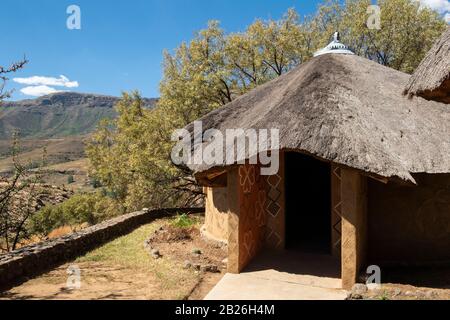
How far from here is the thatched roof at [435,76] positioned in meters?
4.79

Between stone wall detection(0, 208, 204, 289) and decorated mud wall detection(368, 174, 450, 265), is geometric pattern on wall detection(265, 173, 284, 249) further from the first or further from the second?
stone wall detection(0, 208, 204, 289)

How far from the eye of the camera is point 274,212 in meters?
8.48

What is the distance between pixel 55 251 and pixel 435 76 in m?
8.03

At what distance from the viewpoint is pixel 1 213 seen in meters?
9.94

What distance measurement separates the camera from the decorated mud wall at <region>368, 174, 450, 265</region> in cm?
761

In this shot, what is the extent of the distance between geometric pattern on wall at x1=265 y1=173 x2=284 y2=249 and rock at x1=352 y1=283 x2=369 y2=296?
2426mm

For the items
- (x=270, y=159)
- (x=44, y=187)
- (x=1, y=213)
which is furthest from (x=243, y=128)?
(x=44, y=187)

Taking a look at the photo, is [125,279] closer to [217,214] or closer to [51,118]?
[217,214]

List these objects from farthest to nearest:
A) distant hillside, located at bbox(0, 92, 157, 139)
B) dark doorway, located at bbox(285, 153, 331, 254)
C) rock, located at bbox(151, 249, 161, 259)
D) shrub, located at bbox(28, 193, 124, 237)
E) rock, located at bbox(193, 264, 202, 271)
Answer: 1. distant hillside, located at bbox(0, 92, 157, 139)
2. shrub, located at bbox(28, 193, 124, 237)
3. dark doorway, located at bbox(285, 153, 331, 254)
4. rock, located at bbox(151, 249, 161, 259)
5. rock, located at bbox(193, 264, 202, 271)

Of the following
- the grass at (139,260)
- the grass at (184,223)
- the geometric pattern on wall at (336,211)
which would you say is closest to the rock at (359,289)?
the geometric pattern on wall at (336,211)

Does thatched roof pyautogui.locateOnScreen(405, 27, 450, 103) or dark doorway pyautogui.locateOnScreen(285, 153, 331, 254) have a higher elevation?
thatched roof pyautogui.locateOnScreen(405, 27, 450, 103)

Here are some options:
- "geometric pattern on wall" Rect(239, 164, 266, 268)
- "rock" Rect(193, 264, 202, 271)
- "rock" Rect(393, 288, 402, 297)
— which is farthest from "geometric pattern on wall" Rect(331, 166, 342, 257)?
Result: "rock" Rect(193, 264, 202, 271)

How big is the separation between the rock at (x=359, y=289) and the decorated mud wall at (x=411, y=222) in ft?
5.76

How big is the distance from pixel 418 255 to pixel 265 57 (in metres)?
12.0
